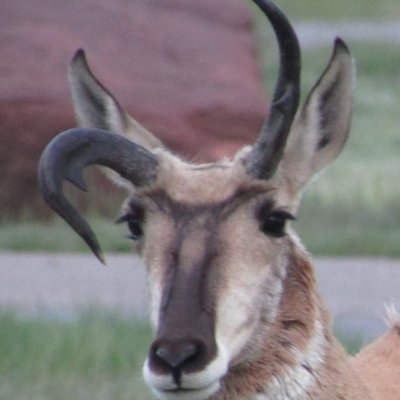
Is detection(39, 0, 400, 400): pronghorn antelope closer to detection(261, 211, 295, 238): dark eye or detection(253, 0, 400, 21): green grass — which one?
detection(261, 211, 295, 238): dark eye

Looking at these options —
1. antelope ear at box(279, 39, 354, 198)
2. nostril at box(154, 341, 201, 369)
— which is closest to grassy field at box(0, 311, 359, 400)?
antelope ear at box(279, 39, 354, 198)

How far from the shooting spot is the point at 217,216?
5.21 m

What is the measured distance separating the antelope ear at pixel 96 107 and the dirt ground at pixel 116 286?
3.83 meters

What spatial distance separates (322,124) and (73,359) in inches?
131

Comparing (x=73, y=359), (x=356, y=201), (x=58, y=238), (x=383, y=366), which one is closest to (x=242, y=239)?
(x=383, y=366)

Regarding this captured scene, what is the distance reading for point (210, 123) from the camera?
1400 centimetres

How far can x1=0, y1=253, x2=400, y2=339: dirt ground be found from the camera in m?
10.3

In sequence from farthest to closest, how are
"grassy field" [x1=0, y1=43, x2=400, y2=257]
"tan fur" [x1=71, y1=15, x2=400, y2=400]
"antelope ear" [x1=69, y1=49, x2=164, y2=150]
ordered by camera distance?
"grassy field" [x1=0, y1=43, x2=400, y2=257], "antelope ear" [x1=69, y1=49, x2=164, y2=150], "tan fur" [x1=71, y1=15, x2=400, y2=400]

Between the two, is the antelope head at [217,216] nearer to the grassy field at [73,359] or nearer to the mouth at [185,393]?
the mouth at [185,393]

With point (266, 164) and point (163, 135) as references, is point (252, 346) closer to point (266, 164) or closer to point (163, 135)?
point (266, 164)

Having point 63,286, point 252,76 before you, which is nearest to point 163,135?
point 252,76

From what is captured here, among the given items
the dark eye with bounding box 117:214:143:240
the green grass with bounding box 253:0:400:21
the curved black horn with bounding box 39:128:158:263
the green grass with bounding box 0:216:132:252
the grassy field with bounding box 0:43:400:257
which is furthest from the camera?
the green grass with bounding box 253:0:400:21

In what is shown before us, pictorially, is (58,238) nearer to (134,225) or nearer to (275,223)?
(134,225)

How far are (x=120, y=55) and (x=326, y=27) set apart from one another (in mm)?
16261
